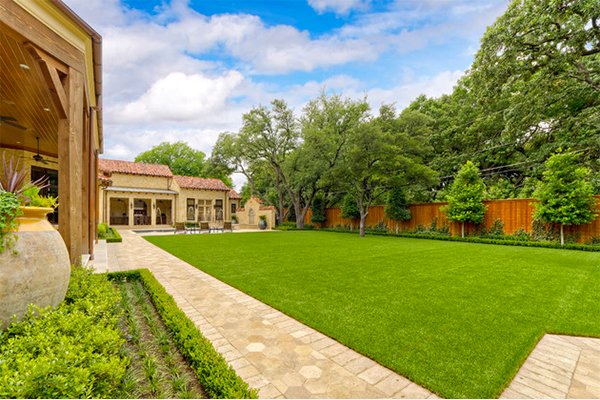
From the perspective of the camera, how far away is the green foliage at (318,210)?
23.5 metres

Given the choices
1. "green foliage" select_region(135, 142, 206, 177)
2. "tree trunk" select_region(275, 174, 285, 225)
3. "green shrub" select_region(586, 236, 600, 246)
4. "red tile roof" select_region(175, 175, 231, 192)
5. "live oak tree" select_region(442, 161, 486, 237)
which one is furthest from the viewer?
"green foliage" select_region(135, 142, 206, 177)

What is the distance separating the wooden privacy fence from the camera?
1124cm

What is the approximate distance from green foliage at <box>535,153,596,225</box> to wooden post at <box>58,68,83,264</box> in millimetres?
15310

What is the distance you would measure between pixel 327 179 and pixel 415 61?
10311mm

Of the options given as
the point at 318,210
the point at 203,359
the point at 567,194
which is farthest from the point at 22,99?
the point at 318,210

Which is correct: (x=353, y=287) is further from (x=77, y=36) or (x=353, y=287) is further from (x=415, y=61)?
(x=415, y=61)

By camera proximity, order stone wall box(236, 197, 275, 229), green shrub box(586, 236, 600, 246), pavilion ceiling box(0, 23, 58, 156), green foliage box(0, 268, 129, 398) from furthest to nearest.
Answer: stone wall box(236, 197, 275, 229) → green shrub box(586, 236, 600, 246) → pavilion ceiling box(0, 23, 58, 156) → green foliage box(0, 268, 129, 398)

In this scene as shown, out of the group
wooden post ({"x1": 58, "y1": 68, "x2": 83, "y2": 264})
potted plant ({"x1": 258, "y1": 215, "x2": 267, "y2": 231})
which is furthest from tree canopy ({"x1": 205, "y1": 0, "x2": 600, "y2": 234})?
wooden post ({"x1": 58, "y1": 68, "x2": 83, "y2": 264})

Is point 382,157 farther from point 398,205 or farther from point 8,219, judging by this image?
point 8,219

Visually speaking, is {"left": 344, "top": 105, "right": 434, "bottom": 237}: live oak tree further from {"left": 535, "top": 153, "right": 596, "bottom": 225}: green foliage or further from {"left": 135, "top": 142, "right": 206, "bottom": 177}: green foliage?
{"left": 135, "top": 142, "right": 206, "bottom": 177}: green foliage

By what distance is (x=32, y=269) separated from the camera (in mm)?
2451

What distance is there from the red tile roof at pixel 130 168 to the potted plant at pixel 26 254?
22.1 metres

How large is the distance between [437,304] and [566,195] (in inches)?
426

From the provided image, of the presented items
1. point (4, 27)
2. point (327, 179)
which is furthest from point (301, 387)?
point (327, 179)
